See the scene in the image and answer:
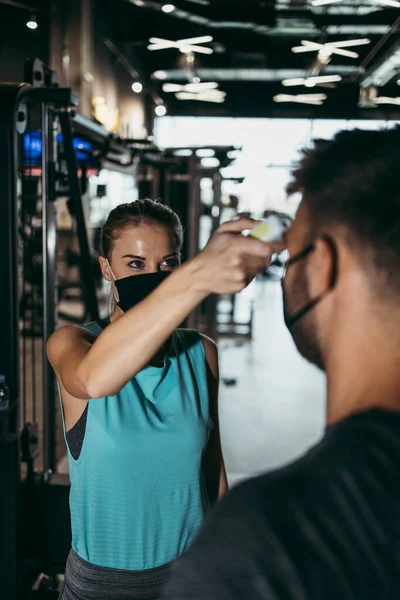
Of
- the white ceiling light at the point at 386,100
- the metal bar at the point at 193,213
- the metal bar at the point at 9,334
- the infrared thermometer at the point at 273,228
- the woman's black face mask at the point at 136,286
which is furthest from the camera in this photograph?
the white ceiling light at the point at 386,100

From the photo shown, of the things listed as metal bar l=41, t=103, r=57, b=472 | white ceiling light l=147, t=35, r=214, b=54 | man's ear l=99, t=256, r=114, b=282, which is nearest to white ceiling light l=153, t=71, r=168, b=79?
white ceiling light l=147, t=35, r=214, b=54

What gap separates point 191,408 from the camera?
1278mm

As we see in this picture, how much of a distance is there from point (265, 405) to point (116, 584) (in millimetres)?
4046

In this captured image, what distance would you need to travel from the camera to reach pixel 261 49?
37.6 feet

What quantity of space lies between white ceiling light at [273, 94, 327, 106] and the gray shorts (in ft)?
45.2

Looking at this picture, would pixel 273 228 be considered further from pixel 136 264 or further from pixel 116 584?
pixel 116 584

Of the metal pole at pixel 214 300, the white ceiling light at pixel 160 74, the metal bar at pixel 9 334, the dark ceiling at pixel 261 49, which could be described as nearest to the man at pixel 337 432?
the metal bar at pixel 9 334

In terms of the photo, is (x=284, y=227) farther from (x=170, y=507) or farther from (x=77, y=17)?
(x=77, y=17)

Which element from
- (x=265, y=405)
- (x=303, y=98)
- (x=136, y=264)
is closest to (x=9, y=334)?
(x=136, y=264)

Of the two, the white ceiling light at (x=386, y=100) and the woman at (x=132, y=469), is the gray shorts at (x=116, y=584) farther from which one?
the white ceiling light at (x=386, y=100)

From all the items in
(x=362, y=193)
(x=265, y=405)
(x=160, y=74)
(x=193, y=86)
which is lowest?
(x=265, y=405)

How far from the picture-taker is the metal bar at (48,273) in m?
2.36

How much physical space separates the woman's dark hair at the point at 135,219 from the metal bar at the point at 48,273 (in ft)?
3.24

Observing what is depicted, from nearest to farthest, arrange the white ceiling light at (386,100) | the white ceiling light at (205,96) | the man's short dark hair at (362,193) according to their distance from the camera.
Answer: the man's short dark hair at (362,193)
the white ceiling light at (386,100)
the white ceiling light at (205,96)
